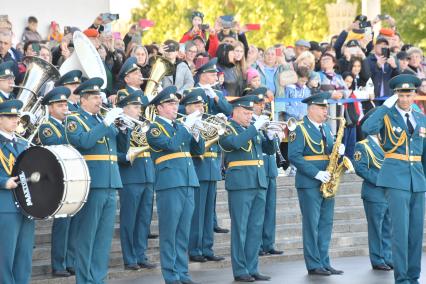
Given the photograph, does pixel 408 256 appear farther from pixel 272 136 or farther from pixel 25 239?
pixel 25 239

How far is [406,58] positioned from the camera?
22.7 meters

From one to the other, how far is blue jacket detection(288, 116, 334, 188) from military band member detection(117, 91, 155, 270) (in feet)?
6.00

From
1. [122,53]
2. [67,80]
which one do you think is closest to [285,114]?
[122,53]

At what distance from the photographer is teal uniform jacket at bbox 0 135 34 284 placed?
13438mm

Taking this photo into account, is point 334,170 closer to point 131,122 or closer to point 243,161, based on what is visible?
point 243,161

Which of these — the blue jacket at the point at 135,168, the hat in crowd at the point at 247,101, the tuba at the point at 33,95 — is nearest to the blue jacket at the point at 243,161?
the hat in crowd at the point at 247,101

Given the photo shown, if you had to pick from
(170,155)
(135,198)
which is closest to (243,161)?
(170,155)

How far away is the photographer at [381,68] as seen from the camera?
885 inches

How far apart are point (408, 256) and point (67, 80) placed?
4.41 metres

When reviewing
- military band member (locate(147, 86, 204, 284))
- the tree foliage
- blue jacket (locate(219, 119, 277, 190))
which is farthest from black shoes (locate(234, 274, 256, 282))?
the tree foliage

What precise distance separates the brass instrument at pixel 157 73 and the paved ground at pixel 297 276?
7.31 feet

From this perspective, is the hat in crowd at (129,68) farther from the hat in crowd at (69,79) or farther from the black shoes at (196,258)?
the black shoes at (196,258)

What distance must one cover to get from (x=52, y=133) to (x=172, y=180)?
152cm

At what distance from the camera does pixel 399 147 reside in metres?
14.7
